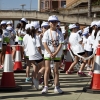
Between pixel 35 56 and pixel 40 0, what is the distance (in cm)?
8637

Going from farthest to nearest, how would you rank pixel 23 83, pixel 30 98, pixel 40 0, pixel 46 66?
pixel 40 0 → pixel 23 83 → pixel 46 66 → pixel 30 98

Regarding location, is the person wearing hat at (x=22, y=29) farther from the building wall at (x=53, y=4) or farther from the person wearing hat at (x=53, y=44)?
the building wall at (x=53, y=4)

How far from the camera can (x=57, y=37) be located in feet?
27.7

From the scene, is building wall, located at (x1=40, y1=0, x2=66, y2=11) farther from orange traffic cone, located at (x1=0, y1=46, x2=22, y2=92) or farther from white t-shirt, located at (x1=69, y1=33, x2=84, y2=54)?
orange traffic cone, located at (x1=0, y1=46, x2=22, y2=92)

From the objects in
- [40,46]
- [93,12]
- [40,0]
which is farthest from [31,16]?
[40,46]

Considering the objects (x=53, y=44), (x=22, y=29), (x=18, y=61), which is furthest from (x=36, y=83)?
(x=18, y=61)

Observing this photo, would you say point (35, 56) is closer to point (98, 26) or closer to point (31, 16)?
point (98, 26)

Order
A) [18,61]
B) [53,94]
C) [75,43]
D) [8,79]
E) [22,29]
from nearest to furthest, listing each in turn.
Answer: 1. [53,94]
2. [8,79]
3. [75,43]
4. [22,29]
5. [18,61]

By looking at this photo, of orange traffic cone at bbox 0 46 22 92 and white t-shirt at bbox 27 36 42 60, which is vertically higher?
white t-shirt at bbox 27 36 42 60

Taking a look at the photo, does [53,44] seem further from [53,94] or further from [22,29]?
[22,29]

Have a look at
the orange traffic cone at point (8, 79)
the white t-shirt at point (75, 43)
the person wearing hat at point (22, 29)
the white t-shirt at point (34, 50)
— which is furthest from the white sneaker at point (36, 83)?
the person wearing hat at point (22, 29)

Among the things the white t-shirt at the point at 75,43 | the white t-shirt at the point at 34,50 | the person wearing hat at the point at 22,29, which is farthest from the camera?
the person wearing hat at the point at 22,29

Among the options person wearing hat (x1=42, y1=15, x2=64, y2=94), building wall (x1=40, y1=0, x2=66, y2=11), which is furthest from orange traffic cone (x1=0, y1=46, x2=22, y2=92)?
building wall (x1=40, y1=0, x2=66, y2=11)

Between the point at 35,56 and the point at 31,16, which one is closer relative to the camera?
the point at 35,56
